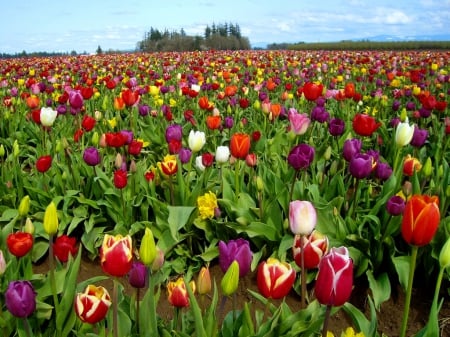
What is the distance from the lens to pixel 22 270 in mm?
2568

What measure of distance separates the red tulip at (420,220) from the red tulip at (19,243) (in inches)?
57.2

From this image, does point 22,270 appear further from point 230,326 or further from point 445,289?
point 445,289

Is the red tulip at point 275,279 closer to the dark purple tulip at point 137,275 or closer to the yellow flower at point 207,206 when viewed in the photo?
the dark purple tulip at point 137,275

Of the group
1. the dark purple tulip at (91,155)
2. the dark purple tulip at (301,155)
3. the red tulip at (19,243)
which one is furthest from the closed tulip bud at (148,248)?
the dark purple tulip at (91,155)

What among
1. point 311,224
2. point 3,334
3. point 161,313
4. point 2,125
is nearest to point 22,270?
point 3,334

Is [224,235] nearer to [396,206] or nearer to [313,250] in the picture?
[396,206]

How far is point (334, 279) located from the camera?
1.32 m

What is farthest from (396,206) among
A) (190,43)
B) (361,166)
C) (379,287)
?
(190,43)

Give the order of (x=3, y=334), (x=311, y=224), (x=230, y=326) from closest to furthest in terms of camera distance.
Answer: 1. (x=311, y=224)
2. (x=230, y=326)
3. (x=3, y=334)

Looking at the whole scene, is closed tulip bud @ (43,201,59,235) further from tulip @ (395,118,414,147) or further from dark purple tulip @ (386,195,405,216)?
tulip @ (395,118,414,147)

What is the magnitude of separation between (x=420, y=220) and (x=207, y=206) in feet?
6.07

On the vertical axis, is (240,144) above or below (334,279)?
above

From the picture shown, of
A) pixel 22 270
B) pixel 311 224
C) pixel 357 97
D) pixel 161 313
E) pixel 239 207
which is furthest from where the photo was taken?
pixel 357 97

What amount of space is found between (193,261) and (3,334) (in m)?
1.35
